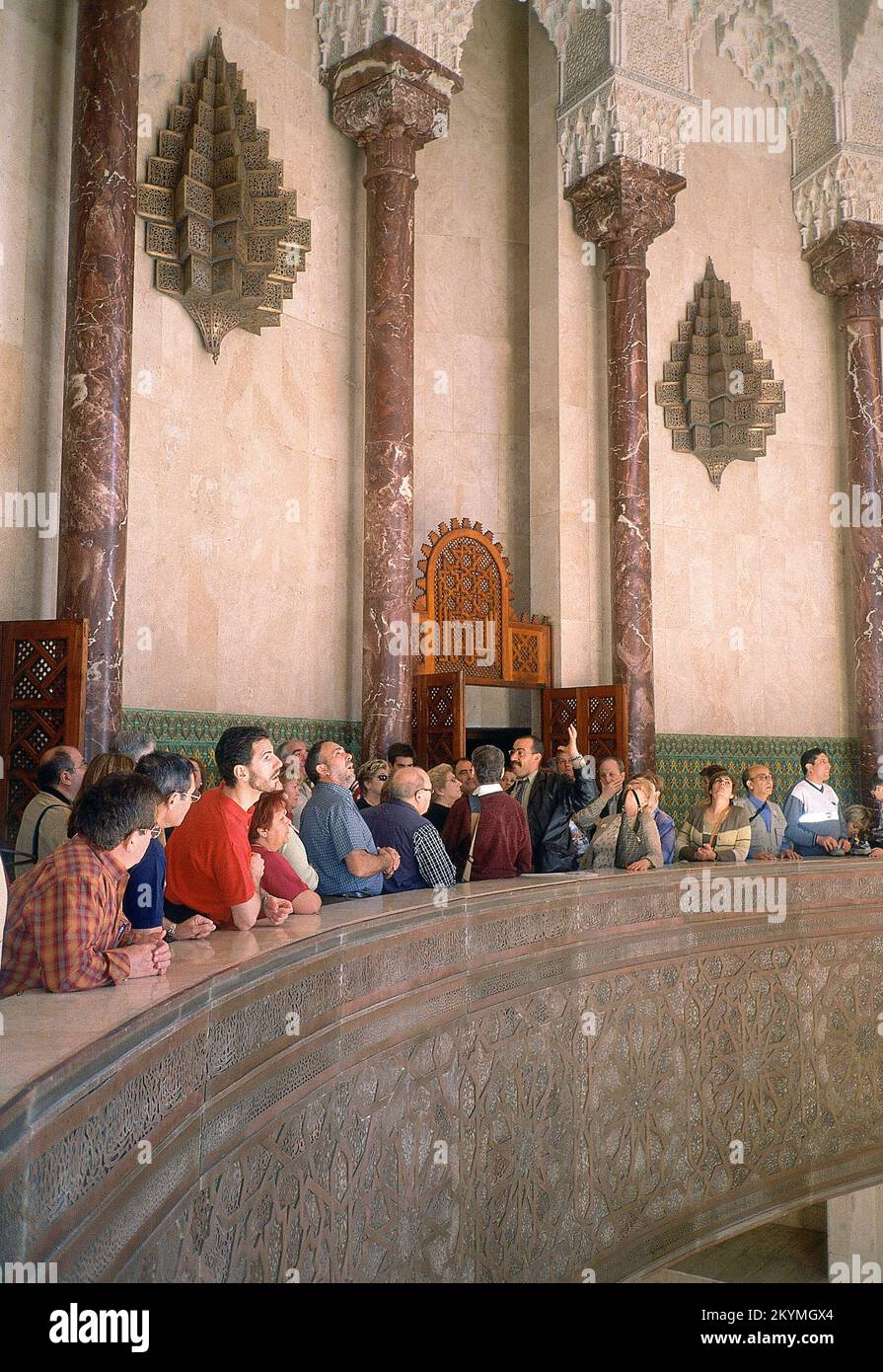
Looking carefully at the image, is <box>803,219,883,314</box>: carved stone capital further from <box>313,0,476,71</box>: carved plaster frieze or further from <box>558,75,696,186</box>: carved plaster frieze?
<box>313,0,476,71</box>: carved plaster frieze

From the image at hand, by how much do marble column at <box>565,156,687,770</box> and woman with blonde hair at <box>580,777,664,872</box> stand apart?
498 centimetres

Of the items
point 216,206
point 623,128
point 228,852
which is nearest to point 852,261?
point 623,128

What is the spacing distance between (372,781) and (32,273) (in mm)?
4250

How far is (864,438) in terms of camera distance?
13.4 metres

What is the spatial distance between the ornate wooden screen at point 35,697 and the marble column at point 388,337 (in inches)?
125

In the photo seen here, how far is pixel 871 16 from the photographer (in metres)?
13.0

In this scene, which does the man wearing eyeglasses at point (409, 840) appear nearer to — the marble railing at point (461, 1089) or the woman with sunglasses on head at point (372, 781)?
the marble railing at point (461, 1089)

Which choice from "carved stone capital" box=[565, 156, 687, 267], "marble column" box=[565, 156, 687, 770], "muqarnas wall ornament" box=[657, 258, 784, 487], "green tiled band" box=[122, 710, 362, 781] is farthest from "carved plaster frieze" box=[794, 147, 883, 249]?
"green tiled band" box=[122, 710, 362, 781]

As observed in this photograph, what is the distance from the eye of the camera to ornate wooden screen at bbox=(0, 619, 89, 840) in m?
6.89

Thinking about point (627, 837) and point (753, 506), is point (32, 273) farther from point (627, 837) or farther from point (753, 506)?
point (753, 506)

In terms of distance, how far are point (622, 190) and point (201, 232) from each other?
4830 mm

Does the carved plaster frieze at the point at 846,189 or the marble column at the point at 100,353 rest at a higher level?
the carved plaster frieze at the point at 846,189

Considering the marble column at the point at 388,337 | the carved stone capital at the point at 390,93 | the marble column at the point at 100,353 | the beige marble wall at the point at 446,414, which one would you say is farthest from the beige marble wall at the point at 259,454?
the marble column at the point at 100,353

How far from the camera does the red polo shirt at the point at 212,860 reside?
3645 millimetres
